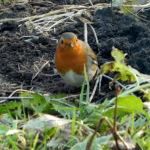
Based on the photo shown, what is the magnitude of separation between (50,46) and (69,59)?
3.11ft

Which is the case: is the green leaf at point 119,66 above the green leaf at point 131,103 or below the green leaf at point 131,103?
above

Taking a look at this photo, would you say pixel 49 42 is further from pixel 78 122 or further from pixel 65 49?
pixel 78 122

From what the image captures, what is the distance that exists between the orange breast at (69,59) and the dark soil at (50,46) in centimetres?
23

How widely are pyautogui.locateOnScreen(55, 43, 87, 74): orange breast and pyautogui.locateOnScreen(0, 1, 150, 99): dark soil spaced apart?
0.23 m

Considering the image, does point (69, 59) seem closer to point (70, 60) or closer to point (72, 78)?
point (70, 60)

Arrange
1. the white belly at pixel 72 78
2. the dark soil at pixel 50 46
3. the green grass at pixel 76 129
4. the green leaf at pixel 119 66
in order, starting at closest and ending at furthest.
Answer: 1. the green grass at pixel 76 129
2. the green leaf at pixel 119 66
3. the white belly at pixel 72 78
4. the dark soil at pixel 50 46

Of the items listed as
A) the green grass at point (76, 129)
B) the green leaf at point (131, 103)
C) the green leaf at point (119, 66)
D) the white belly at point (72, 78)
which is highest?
the green leaf at point (119, 66)

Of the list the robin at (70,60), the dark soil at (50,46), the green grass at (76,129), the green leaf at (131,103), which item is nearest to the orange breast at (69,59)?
the robin at (70,60)

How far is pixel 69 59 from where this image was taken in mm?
4203

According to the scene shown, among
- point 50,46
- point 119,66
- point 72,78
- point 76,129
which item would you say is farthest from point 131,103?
point 50,46

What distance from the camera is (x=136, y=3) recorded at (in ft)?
18.4

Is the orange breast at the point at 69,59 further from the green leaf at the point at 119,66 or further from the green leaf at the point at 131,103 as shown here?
the green leaf at the point at 131,103

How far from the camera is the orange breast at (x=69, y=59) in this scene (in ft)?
13.8

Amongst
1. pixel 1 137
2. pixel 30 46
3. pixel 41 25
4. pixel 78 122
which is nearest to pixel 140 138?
pixel 78 122
